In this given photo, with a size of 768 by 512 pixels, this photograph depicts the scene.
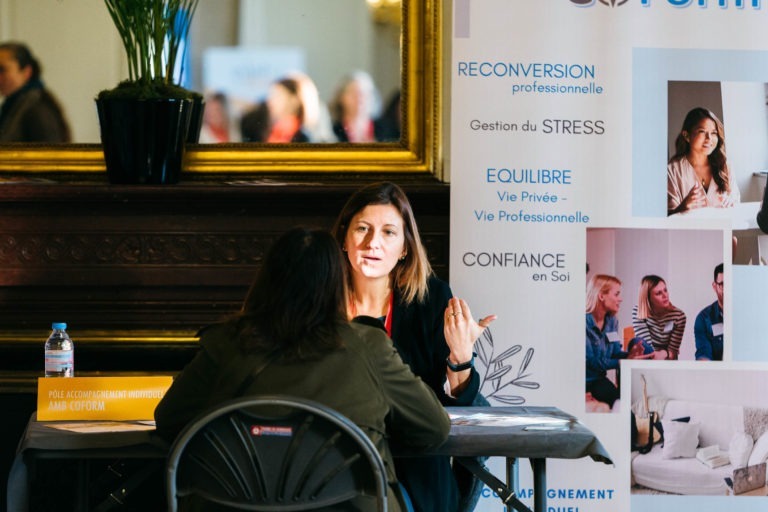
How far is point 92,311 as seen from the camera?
12.4ft

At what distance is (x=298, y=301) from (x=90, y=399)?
0.76 metres

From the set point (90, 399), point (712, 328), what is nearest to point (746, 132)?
point (712, 328)

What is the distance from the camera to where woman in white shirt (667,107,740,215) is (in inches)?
142

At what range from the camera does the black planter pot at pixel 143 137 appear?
11.8ft

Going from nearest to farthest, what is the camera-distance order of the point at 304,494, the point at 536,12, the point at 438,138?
the point at 304,494 → the point at 536,12 → the point at 438,138

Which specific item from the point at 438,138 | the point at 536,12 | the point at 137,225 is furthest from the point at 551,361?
the point at 137,225

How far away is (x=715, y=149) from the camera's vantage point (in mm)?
3600

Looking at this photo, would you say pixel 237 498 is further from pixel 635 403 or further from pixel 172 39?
pixel 172 39

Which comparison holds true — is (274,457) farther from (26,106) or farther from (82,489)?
(26,106)

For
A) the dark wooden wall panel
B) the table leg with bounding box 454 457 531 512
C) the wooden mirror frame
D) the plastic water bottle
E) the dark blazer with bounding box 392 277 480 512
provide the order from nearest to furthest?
the table leg with bounding box 454 457 531 512 → the dark blazer with bounding box 392 277 480 512 → the plastic water bottle → the dark wooden wall panel → the wooden mirror frame

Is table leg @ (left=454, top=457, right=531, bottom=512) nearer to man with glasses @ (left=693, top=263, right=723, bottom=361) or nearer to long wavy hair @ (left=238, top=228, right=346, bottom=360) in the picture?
long wavy hair @ (left=238, top=228, right=346, bottom=360)

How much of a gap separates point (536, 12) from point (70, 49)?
1640mm

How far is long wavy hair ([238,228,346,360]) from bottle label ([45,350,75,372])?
3.21 ft

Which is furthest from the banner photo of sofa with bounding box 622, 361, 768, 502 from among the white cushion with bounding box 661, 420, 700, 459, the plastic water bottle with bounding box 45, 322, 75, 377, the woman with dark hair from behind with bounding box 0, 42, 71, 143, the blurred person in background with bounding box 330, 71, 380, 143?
the woman with dark hair from behind with bounding box 0, 42, 71, 143
